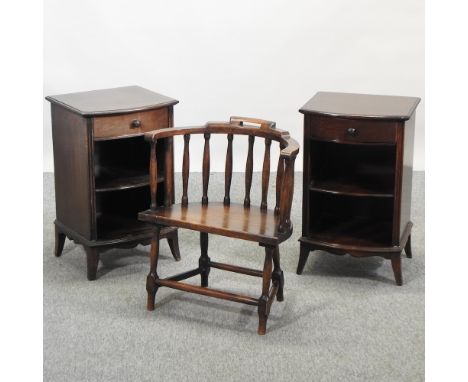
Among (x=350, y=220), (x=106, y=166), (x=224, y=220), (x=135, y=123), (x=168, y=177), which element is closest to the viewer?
(x=224, y=220)

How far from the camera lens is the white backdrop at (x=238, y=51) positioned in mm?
6164

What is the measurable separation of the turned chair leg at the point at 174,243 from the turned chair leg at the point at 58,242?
56 cm

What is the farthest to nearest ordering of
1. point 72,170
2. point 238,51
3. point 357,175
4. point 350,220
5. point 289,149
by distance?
point 238,51, point 350,220, point 357,175, point 72,170, point 289,149

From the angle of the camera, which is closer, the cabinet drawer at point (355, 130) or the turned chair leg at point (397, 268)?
the cabinet drawer at point (355, 130)

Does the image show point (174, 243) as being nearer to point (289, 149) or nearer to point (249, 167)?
point (249, 167)

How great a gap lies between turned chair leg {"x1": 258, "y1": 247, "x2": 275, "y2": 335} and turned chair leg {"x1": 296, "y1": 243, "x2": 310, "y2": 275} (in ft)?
1.98

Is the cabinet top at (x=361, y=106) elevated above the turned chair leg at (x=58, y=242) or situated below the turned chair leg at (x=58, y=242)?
above

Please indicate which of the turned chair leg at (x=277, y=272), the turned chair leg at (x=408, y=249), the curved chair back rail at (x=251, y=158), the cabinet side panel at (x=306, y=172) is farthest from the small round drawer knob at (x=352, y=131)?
the turned chair leg at (x=408, y=249)

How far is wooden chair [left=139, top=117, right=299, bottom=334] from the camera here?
3848 millimetres

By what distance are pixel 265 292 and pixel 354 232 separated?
2.79 ft

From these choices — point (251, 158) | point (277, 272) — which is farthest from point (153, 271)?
point (251, 158)

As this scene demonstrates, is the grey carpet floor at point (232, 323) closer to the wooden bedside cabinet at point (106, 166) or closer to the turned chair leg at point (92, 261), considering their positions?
the turned chair leg at point (92, 261)

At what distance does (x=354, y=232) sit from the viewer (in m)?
4.59

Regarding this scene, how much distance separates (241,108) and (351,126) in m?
2.18
